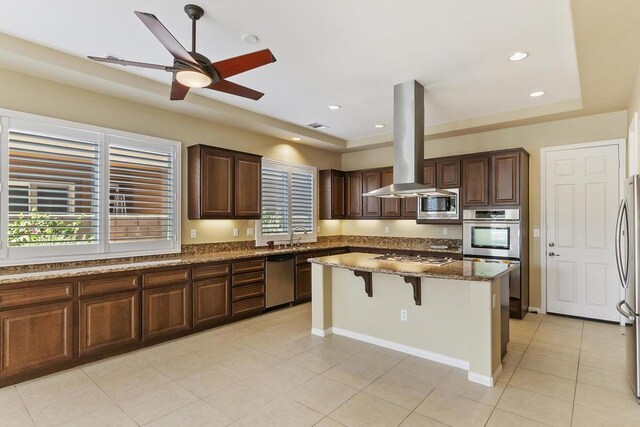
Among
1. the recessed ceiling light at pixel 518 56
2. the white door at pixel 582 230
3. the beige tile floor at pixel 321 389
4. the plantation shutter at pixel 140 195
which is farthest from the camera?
the white door at pixel 582 230

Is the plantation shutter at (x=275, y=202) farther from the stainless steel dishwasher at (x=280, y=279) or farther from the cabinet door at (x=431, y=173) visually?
the cabinet door at (x=431, y=173)

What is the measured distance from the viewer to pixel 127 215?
406cm

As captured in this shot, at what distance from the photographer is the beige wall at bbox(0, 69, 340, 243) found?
336cm

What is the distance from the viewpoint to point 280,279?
5227 millimetres

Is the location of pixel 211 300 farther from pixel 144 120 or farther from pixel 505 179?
pixel 505 179

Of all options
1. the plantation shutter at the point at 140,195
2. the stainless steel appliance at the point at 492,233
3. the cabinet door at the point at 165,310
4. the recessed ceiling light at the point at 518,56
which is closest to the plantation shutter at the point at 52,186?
the plantation shutter at the point at 140,195

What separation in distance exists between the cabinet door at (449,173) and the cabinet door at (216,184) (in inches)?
129

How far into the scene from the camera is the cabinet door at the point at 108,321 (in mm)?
3299

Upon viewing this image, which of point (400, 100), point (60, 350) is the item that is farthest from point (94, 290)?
point (400, 100)

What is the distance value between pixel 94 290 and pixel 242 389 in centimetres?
179

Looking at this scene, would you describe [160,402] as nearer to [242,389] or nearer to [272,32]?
[242,389]

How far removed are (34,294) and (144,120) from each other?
7.44ft

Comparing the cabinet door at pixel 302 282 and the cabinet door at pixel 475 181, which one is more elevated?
the cabinet door at pixel 475 181

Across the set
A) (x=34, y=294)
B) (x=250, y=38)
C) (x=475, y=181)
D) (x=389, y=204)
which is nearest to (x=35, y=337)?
(x=34, y=294)
